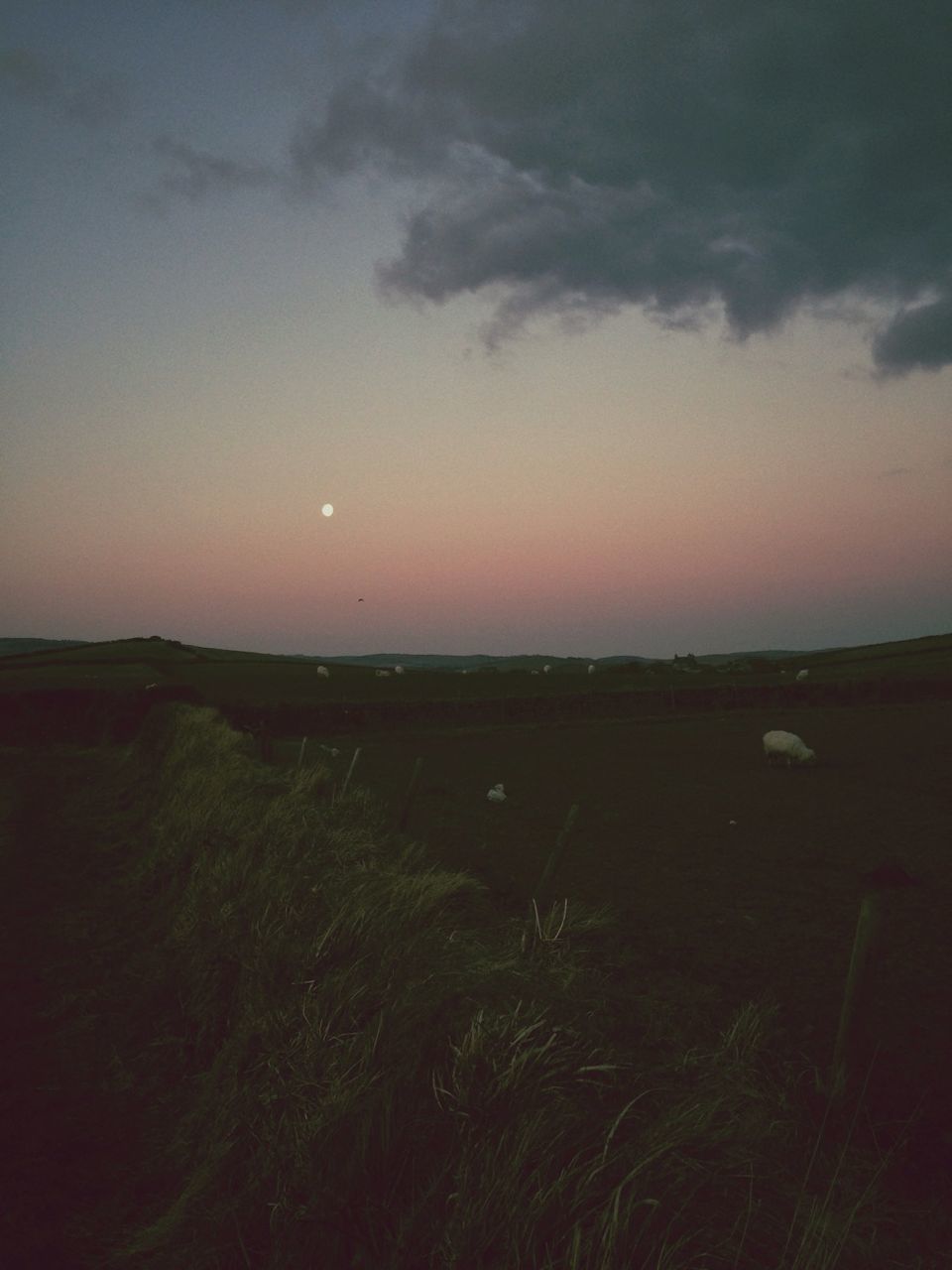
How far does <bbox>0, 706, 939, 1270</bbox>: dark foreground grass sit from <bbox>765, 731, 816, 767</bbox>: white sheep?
18342mm

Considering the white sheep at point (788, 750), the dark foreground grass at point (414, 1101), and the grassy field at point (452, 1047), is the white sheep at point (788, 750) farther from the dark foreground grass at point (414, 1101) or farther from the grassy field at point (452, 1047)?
the dark foreground grass at point (414, 1101)

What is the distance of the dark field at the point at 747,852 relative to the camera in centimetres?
788

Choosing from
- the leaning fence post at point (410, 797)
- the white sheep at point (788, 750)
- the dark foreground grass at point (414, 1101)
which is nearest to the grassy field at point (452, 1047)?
the dark foreground grass at point (414, 1101)

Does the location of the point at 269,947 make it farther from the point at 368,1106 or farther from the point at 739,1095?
the point at 739,1095

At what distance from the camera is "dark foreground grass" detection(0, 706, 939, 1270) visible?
3.14 m

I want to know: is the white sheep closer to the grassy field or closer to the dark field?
the dark field

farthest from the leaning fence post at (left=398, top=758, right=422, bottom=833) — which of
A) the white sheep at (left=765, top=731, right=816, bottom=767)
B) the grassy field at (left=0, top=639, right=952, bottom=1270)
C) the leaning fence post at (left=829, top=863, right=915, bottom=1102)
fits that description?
the white sheep at (left=765, top=731, right=816, bottom=767)

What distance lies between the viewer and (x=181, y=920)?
8.50 metres

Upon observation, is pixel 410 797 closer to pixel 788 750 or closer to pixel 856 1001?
pixel 856 1001

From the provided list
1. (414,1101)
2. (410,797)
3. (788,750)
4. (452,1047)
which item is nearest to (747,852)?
(410,797)

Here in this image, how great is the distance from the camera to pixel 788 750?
82.3ft

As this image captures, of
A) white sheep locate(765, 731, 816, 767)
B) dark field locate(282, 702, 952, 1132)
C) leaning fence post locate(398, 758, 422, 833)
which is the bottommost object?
dark field locate(282, 702, 952, 1132)

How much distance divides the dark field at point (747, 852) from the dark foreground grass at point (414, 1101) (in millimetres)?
1162

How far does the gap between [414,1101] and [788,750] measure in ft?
77.8
